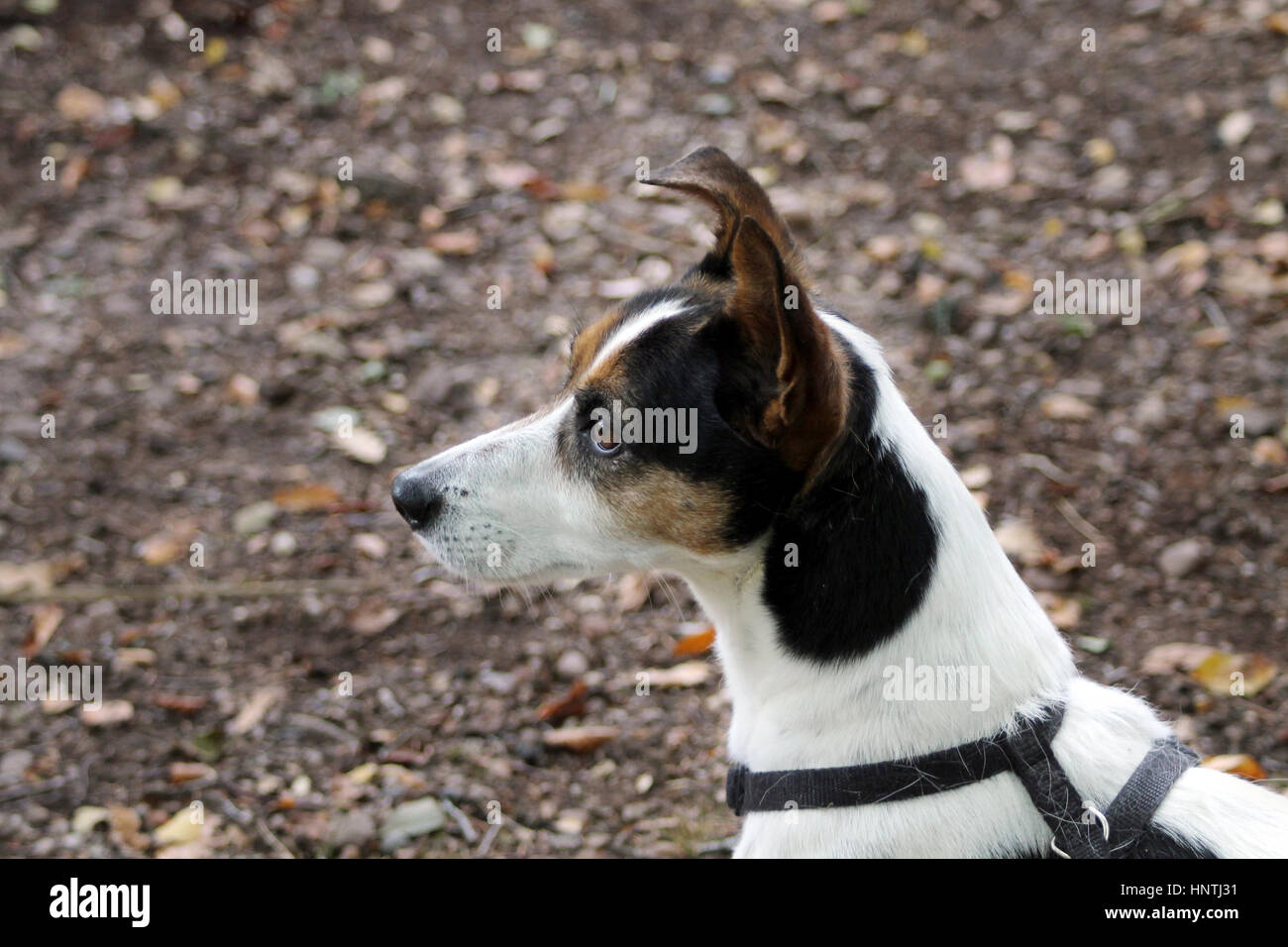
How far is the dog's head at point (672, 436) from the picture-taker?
86.9 inches

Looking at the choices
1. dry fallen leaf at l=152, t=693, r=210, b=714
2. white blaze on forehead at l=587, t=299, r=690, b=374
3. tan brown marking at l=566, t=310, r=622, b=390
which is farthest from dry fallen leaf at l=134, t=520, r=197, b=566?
white blaze on forehead at l=587, t=299, r=690, b=374

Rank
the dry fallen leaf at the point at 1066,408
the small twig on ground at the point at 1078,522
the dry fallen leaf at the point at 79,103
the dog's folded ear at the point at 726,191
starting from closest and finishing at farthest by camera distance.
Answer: the dog's folded ear at the point at 726,191 < the small twig on ground at the point at 1078,522 < the dry fallen leaf at the point at 1066,408 < the dry fallen leaf at the point at 79,103

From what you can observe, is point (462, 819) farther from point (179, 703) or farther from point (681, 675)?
point (179, 703)

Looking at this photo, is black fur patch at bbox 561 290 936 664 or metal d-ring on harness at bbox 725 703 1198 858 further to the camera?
black fur patch at bbox 561 290 936 664

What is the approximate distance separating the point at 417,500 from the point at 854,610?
104 cm

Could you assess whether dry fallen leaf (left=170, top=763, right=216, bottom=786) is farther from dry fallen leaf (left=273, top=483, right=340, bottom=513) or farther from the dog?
the dog

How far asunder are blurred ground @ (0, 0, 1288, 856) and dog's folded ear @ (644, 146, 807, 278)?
899mm

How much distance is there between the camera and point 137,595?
3.96 m

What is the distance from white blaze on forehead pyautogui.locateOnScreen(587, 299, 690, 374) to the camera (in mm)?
2615

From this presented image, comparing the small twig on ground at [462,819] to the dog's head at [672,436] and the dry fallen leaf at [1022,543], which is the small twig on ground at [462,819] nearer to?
the dog's head at [672,436]

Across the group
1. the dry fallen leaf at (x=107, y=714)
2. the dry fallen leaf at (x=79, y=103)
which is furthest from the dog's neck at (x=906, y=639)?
the dry fallen leaf at (x=79, y=103)

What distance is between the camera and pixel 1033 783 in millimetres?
2197

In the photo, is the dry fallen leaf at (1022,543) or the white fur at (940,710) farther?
the dry fallen leaf at (1022,543)
